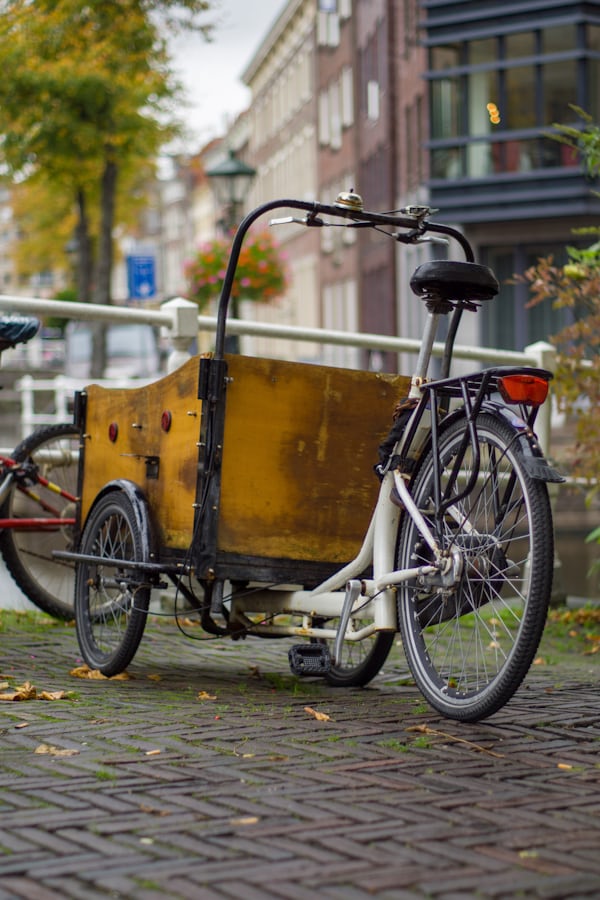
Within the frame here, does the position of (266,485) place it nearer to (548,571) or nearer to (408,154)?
(548,571)

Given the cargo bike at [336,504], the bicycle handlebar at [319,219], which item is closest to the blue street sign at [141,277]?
the cargo bike at [336,504]

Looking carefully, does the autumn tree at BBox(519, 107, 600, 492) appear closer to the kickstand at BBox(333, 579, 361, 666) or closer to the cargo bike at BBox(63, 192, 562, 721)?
the cargo bike at BBox(63, 192, 562, 721)

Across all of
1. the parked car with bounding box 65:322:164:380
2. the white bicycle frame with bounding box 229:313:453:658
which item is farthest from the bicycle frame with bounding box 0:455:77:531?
the parked car with bounding box 65:322:164:380

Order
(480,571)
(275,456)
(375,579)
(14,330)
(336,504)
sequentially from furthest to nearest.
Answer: (14,330), (336,504), (275,456), (375,579), (480,571)

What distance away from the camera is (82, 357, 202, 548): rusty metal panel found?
5.50 m

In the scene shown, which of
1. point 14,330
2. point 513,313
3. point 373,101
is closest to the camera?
point 14,330

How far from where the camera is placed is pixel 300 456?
5621 mm

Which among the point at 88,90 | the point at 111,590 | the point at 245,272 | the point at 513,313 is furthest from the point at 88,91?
the point at 111,590

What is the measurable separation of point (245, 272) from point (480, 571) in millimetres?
19832

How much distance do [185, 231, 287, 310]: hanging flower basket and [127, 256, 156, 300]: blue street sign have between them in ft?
6.18

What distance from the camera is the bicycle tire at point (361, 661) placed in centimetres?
563

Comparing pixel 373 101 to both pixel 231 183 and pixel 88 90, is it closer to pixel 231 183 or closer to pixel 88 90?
pixel 88 90

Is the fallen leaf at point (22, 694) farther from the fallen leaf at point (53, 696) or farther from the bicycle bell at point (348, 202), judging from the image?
the bicycle bell at point (348, 202)

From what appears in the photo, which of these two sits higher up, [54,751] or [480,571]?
[480,571]
